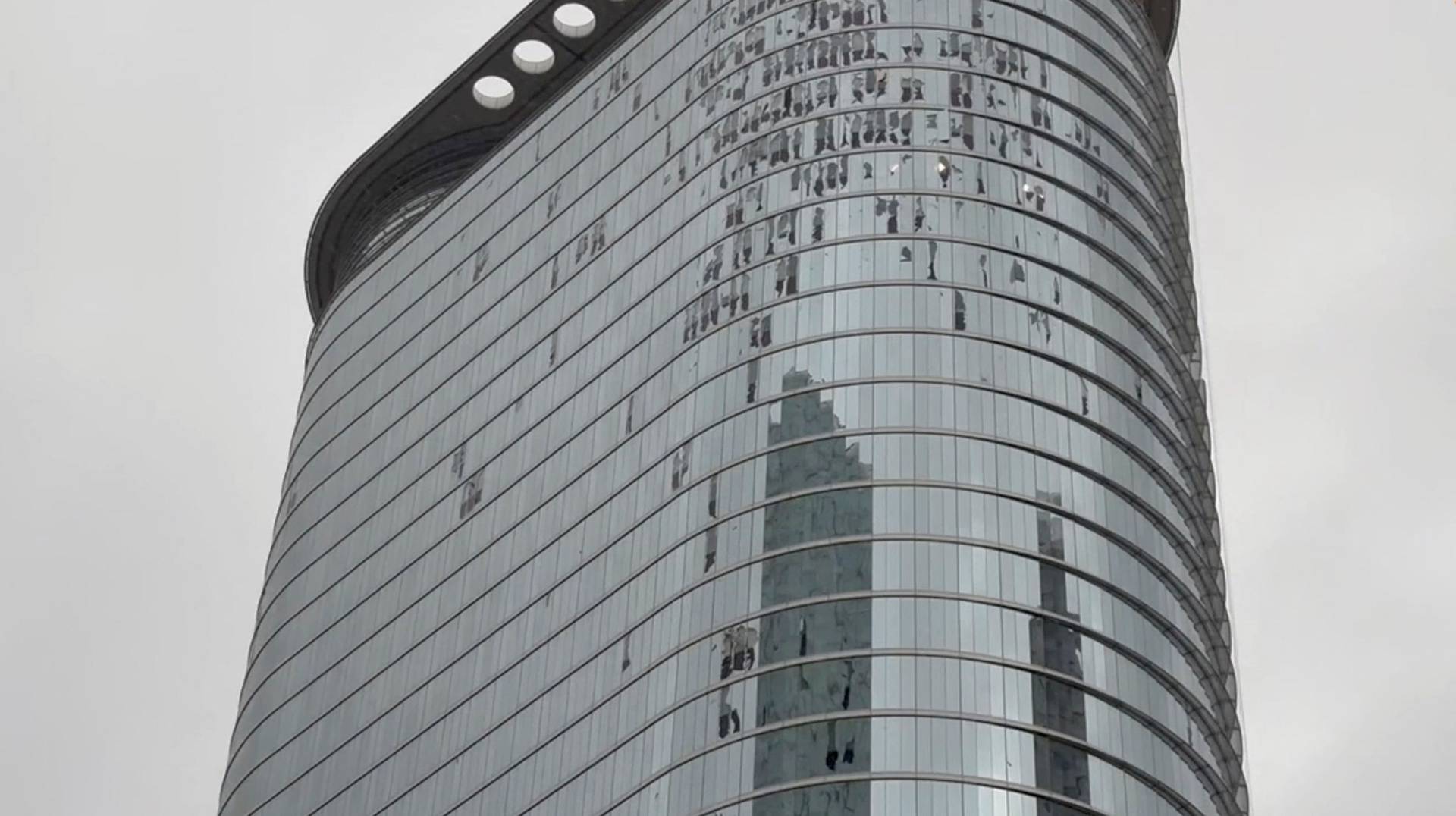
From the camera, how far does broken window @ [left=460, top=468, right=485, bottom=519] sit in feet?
489

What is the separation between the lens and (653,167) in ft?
479

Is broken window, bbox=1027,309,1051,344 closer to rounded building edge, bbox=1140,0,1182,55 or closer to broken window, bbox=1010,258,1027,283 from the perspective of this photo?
broken window, bbox=1010,258,1027,283

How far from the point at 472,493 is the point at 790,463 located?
36.3m

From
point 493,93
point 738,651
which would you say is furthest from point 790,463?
point 493,93

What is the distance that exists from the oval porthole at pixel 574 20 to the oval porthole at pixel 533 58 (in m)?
3.01

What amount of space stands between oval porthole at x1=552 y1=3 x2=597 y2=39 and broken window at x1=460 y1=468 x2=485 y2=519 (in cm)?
3467

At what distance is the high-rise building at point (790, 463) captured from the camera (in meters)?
113

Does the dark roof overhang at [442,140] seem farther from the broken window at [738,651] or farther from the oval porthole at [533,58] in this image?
the broken window at [738,651]

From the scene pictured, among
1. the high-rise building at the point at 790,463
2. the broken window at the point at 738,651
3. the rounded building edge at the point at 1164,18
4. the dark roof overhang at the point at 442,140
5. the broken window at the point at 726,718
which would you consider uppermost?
the dark roof overhang at the point at 442,140

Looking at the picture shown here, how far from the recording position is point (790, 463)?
391 ft

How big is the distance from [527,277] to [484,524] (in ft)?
59.7

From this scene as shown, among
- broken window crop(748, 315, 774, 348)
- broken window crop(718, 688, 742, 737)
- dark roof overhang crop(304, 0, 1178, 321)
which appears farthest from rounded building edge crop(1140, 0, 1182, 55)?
broken window crop(718, 688, 742, 737)

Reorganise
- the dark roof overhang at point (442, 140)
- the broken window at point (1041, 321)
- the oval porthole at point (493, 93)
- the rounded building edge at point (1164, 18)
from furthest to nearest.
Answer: the oval porthole at point (493, 93), the dark roof overhang at point (442, 140), the rounded building edge at point (1164, 18), the broken window at point (1041, 321)

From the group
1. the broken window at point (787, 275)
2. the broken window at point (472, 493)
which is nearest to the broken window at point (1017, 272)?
the broken window at point (787, 275)
